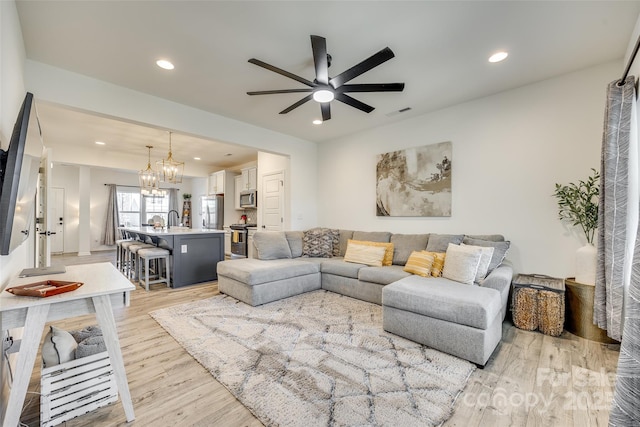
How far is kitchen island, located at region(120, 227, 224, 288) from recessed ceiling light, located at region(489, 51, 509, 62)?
4.67 meters

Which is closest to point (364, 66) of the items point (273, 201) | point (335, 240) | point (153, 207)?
point (335, 240)

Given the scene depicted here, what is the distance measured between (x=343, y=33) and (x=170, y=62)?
176 cm

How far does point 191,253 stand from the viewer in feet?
15.0

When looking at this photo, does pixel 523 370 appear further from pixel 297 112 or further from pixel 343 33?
pixel 297 112

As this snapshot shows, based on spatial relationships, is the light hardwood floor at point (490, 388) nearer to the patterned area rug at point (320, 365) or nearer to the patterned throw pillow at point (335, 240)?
the patterned area rug at point (320, 365)

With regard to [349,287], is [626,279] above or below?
above

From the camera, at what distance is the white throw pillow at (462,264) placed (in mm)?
2752

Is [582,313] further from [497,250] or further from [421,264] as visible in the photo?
[421,264]

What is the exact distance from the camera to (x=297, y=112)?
3.91 meters

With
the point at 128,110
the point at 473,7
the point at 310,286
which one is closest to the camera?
the point at 473,7

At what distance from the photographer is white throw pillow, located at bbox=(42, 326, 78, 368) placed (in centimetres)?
154

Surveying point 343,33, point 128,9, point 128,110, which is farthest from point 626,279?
point 128,110

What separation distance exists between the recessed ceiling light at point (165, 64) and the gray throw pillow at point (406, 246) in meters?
3.55

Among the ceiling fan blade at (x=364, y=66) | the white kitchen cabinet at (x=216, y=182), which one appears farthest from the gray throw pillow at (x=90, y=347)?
the white kitchen cabinet at (x=216, y=182)
